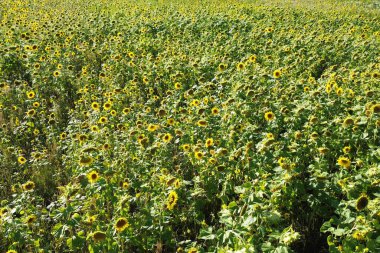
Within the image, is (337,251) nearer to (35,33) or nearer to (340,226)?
(340,226)

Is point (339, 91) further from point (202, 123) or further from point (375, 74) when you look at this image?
point (202, 123)

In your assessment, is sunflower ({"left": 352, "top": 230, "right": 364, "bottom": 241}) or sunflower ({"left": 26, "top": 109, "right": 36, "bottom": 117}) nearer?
sunflower ({"left": 352, "top": 230, "right": 364, "bottom": 241})

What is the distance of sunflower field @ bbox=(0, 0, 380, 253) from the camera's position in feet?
8.28

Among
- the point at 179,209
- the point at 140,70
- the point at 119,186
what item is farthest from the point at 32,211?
the point at 140,70

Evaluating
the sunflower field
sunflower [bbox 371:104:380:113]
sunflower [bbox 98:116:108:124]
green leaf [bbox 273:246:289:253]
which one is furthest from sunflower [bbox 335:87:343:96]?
sunflower [bbox 98:116:108:124]

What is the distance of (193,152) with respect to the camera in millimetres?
3482

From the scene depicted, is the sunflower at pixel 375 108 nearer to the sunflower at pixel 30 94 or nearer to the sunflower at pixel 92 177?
the sunflower at pixel 92 177

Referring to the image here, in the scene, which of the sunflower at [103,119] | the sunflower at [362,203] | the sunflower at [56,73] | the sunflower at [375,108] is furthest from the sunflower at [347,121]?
the sunflower at [56,73]

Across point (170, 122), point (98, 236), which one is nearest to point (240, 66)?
point (170, 122)

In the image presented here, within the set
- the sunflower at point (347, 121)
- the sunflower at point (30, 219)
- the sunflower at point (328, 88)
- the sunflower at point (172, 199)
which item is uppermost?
the sunflower at point (328, 88)

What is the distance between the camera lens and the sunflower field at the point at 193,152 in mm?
2523

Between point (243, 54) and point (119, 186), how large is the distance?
14.0 feet

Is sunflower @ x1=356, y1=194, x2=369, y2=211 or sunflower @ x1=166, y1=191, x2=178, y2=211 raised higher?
sunflower @ x1=356, y1=194, x2=369, y2=211

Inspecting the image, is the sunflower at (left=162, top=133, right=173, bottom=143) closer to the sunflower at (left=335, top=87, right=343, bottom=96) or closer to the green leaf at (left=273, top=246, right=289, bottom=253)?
the green leaf at (left=273, top=246, right=289, bottom=253)
